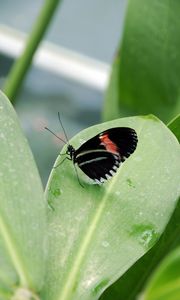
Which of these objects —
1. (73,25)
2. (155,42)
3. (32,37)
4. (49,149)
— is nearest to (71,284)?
(155,42)

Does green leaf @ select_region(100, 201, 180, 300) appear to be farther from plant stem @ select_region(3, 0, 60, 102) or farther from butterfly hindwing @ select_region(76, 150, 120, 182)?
plant stem @ select_region(3, 0, 60, 102)

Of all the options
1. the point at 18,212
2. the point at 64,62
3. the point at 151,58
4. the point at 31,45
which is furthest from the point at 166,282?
the point at 64,62

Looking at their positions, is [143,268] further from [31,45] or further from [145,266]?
[31,45]

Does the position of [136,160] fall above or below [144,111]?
above

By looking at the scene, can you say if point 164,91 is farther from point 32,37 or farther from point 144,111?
point 32,37

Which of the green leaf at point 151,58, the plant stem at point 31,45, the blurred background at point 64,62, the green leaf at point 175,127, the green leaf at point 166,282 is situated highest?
the green leaf at point 166,282

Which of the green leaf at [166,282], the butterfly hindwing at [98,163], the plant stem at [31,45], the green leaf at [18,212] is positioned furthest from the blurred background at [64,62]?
the green leaf at [166,282]

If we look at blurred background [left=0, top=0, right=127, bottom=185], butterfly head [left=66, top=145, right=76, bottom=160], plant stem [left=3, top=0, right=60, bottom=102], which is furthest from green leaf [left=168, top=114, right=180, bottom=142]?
blurred background [left=0, top=0, right=127, bottom=185]

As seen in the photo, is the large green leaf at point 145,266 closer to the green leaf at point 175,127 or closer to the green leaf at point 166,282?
the green leaf at point 175,127
